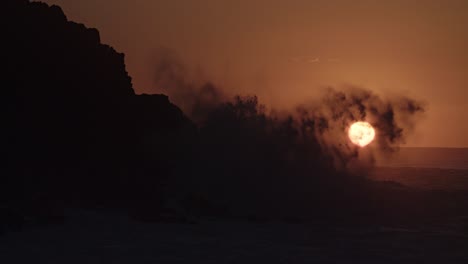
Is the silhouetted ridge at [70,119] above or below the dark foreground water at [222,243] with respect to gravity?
above

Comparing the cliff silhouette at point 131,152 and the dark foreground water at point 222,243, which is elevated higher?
the cliff silhouette at point 131,152

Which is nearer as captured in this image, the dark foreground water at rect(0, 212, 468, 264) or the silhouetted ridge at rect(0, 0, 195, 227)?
the dark foreground water at rect(0, 212, 468, 264)

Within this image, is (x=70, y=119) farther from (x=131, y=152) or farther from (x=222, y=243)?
(x=222, y=243)

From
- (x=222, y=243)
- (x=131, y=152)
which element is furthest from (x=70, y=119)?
(x=222, y=243)

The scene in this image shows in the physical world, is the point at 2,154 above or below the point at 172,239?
above

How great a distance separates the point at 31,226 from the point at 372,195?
52.5 ft

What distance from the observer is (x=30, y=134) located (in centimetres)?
2802

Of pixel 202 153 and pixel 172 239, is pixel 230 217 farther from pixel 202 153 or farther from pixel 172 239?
pixel 202 153

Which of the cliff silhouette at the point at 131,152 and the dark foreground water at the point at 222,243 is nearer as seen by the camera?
the dark foreground water at the point at 222,243

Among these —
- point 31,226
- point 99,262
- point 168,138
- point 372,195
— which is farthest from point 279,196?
point 99,262

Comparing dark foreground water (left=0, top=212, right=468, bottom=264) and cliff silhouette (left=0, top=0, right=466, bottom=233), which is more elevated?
cliff silhouette (left=0, top=0, right=466, bottom=233)

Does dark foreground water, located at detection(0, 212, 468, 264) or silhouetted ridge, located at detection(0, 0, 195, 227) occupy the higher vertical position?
silhouetted ridge, located at detection(0, 0, 195, 227)

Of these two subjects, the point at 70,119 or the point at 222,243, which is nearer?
the point at 222,243

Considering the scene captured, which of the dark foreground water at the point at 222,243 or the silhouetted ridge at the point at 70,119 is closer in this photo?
the dark foreground water at the point at 222,243
